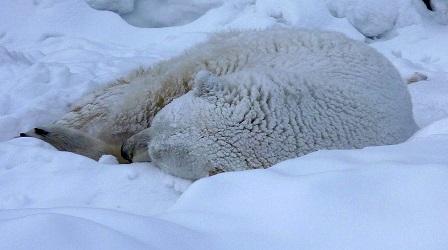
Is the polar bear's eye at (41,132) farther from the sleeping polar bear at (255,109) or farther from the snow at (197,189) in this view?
the snow at (197,189)

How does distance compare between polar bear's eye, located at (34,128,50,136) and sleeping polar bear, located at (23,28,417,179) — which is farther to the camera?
polar bear's eye, located at (34,128,50,136)

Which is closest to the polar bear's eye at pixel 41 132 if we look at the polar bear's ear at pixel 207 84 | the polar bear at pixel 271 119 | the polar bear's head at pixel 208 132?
the polar bear at pixel 271 119

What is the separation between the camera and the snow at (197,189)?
1.25 meters

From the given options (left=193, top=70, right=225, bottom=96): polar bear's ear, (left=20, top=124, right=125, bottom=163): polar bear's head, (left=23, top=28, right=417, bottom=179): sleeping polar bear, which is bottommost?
(left=20, top=124, right=125, bottom=163): polar bear's head

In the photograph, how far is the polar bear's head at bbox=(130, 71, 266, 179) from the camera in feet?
9.81

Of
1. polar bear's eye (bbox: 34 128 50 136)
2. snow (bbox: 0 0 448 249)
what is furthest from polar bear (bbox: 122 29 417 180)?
polar bear's eye (bbox: 34 128 50 136)

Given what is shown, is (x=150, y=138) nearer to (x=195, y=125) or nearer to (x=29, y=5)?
(x=195, y=125)

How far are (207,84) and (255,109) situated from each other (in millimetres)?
303

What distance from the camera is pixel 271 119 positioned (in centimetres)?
301

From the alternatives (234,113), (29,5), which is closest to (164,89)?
(234,113)

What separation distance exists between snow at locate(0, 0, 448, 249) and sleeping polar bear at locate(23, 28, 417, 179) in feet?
0.77

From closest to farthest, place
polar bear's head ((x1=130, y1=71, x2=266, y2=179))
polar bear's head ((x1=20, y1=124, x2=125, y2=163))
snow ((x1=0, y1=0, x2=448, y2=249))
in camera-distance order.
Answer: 1. snow ((x1=0, y1=0, x2=448, y2=249))
2. polar bear's head ((x1=130, y1=71, x2=266, y2=179))
3. polar bear's head ((x1=20, y1=124, x2=125, y2=163))

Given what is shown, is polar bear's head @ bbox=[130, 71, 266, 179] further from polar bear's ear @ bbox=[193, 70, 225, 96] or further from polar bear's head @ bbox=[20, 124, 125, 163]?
polar bear's head @ bbox=[20, 124, 125, 163]

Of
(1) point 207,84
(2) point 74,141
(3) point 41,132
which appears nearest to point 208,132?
(1) point 207,84
